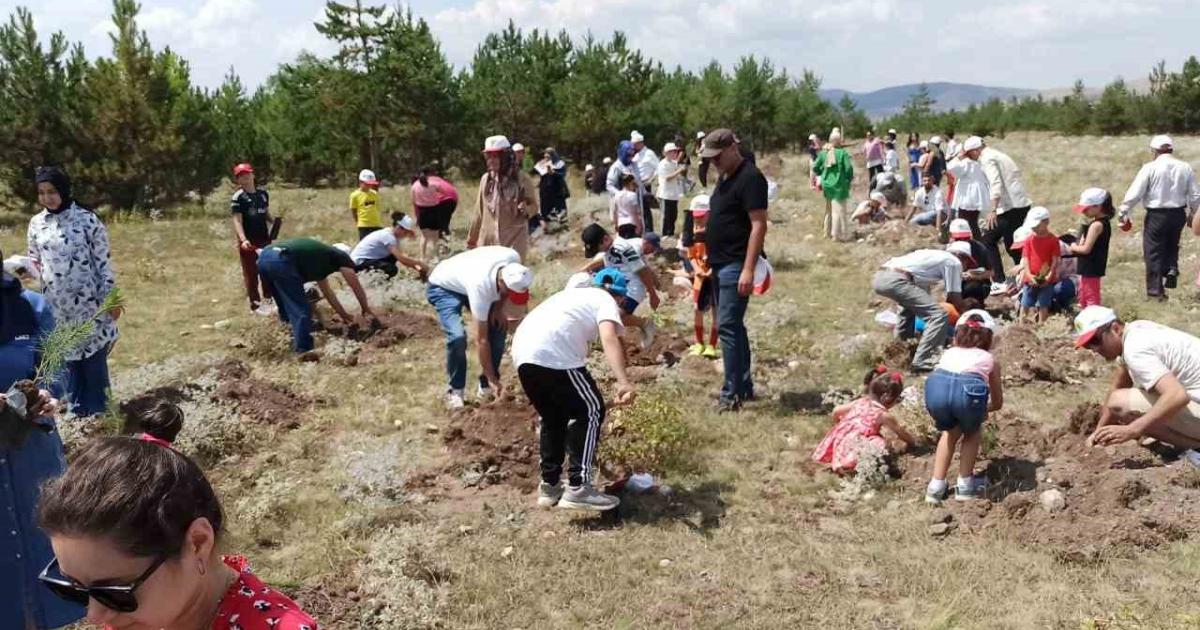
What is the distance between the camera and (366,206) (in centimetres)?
1191

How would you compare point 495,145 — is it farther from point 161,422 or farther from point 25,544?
point 25,544

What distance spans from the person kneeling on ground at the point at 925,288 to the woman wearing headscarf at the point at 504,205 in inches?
126

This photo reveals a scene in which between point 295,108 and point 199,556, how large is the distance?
29183 millimetres

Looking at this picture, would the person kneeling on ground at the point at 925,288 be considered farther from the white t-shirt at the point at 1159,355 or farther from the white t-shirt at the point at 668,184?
the white t-shirt at the point at 668,184

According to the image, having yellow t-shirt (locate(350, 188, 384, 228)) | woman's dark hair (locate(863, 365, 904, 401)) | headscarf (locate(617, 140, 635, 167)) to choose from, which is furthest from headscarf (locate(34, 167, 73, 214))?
headscarf (locate(617, 140, 635, 167))

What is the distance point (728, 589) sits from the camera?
4191 millimetres

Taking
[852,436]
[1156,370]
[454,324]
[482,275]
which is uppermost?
[482,275]

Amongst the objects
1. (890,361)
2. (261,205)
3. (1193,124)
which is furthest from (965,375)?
(1193,124)

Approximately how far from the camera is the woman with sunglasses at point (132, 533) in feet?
4.83

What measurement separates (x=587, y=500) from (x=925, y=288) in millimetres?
4208

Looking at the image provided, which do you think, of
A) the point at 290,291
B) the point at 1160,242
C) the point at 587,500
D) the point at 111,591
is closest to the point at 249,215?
the point at 290,291

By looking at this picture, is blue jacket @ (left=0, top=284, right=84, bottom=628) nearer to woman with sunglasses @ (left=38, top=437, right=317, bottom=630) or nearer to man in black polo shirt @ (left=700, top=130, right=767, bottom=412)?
woman with sunglasses @ (left=38, top=437, right=317, bottom=630)

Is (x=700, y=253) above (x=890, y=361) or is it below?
above

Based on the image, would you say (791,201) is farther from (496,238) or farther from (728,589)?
(728,589)
